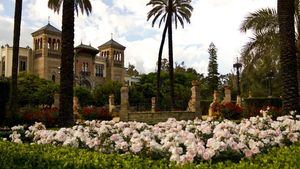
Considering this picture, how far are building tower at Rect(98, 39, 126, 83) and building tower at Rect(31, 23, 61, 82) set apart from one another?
12.6m

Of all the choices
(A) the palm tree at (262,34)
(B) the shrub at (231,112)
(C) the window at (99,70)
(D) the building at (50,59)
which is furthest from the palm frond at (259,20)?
(C) the window at (99,70)

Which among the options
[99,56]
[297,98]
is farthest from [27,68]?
[297,98]

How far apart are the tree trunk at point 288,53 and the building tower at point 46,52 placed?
57.4 m

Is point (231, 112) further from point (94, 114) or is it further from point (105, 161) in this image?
point (105, 161)

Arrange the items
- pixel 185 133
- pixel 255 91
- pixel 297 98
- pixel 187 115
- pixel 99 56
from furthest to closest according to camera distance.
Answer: pixel 99 56 < pixel 255 91 < pixel 187 115 < pixel 297 98 < pixel 185 133

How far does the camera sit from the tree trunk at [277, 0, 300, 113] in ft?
42.4

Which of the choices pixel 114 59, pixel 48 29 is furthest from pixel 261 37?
pixel 114 59

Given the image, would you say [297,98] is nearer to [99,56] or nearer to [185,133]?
[185,133]

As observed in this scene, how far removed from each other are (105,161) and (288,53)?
9628mm

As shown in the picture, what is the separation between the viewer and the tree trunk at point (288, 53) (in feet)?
42.4

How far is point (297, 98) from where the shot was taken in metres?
13.1

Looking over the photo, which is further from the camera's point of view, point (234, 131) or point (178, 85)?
point (178, 85)

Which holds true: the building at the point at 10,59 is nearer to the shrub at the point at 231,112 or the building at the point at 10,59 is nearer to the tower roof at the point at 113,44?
the tower roof at the point at 113,44

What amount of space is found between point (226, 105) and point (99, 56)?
59398mm
